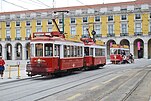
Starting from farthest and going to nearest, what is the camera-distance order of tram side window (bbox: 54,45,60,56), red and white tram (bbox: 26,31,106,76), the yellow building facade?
the yellow building facade
tram side window (bbox: 54,45,60,56)
red and white tram (bbox: 26,31,106,76)

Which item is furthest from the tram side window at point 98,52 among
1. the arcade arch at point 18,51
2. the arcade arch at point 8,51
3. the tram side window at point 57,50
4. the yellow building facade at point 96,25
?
the arcade arch at point 8,51

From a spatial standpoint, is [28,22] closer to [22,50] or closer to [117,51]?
[22,50]

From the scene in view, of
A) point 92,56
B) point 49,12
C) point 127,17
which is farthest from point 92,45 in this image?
point 49,12

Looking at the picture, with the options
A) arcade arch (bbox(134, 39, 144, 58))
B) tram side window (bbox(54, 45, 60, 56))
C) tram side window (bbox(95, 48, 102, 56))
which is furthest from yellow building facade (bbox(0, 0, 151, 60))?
tram side window (bbox(54, 45, 60, 56))

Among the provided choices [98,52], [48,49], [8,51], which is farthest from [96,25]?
[48,49]

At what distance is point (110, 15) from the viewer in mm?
87812

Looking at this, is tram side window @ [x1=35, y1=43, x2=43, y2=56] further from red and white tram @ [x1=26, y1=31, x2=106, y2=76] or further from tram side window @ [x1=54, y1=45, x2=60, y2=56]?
tram side window @ [x1=54, y1=45, x2=60, y2=56]

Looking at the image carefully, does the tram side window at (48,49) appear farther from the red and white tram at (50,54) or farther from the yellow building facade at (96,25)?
the yellow building facade at (96,25)

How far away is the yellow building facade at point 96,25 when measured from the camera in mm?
84625

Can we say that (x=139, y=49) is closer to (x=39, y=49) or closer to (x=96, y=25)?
(x=96, y=25)

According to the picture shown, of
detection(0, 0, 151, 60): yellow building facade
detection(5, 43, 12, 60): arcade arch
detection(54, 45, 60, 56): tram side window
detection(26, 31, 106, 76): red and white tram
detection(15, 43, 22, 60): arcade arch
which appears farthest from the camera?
detection(5, 43, 12, 60): arcade arch

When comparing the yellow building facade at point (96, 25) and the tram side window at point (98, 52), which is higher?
the yellow building facade at point (96, 25)

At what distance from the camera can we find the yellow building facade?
8462 cm

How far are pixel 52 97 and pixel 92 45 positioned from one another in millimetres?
22141
